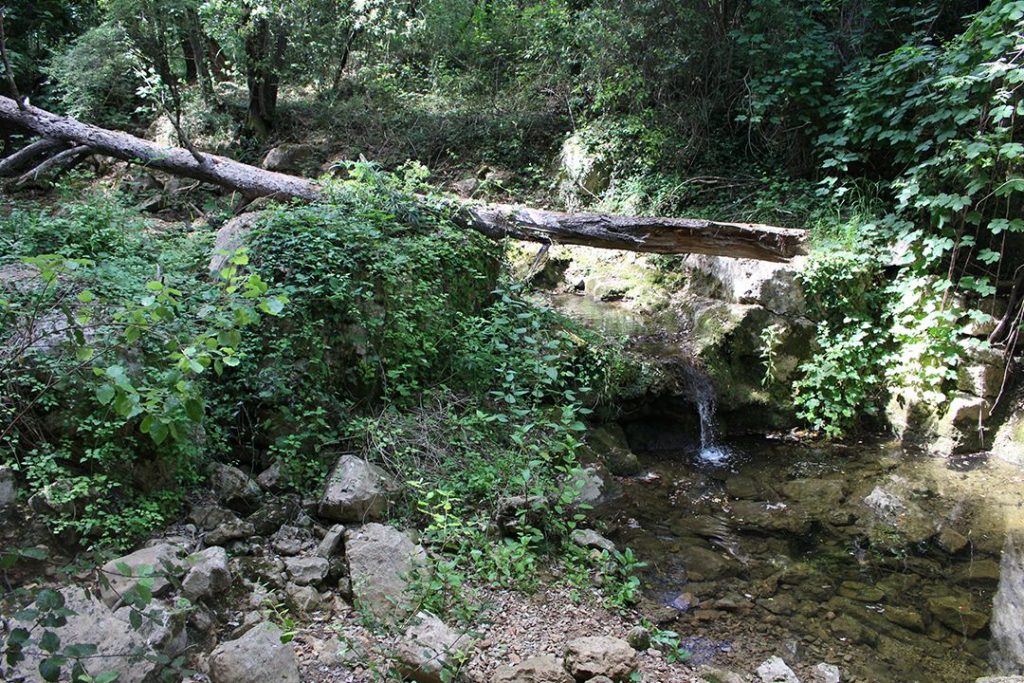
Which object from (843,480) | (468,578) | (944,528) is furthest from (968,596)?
(468,578)

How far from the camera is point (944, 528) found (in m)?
5.33

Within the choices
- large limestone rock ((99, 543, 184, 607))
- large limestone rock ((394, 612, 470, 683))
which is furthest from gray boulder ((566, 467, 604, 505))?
large limestone rock ((99, 543, 184, 607))

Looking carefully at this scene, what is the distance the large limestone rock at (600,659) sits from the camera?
313cm

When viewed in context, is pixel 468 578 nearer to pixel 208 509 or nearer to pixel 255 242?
pixel 208 509

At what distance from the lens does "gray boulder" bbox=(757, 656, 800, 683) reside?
11.9ft

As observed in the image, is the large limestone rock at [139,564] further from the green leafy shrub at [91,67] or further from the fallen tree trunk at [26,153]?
the green leafy shrub at [91,67]

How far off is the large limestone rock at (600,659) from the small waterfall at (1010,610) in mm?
2547

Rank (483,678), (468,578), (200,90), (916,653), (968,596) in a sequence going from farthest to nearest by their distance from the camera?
(200,90), (968,596), (916,653), (468,578), (483,678)

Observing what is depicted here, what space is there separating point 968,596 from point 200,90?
1143 cm

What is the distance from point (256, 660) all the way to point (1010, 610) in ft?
15.9

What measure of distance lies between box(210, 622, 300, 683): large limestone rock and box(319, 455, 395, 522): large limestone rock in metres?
1.04

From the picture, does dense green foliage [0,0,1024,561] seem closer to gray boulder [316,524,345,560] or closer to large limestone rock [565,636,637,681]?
gray boulder [316,524,345,560]

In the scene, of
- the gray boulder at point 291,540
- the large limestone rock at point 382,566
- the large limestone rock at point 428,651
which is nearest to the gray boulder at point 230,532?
the gray boulder at point 291,540

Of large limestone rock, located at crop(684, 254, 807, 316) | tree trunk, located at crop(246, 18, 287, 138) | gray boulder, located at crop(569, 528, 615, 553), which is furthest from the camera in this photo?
tree trunk, located at crop(246, 18, 287, 138)
